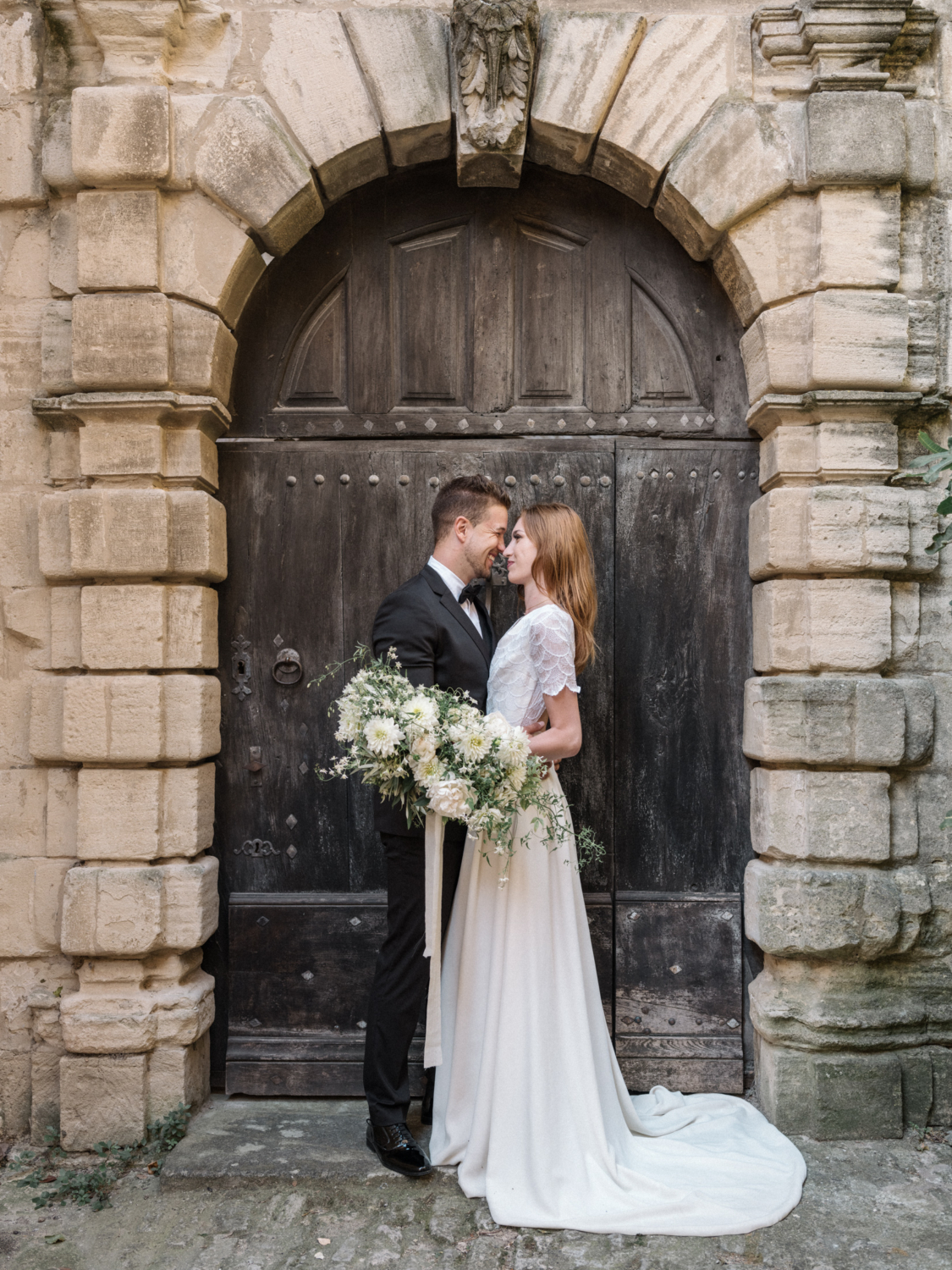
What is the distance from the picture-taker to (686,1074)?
3496 millimetres

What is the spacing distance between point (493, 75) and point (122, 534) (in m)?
2.06

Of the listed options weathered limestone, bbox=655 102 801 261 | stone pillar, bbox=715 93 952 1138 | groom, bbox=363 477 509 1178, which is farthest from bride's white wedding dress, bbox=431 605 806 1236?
weathered limestone, bbox=655 102 801 261

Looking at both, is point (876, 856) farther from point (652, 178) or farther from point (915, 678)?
point (652, 178)

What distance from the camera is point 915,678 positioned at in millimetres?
3295

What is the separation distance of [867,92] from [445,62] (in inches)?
Answer: 58.5

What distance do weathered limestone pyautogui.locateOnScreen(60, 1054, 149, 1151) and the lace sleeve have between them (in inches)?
76.7

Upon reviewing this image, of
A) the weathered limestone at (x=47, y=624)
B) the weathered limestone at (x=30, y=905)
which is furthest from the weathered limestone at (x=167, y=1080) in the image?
the weathered limestone at (x=47, y=624)

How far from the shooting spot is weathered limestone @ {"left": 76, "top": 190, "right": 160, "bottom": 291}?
328cm

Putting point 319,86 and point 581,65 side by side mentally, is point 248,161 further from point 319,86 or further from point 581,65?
point 581,65

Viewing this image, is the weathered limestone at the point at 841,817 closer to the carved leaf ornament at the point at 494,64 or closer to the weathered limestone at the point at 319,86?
the carved leaf ornament at the point at 494,64

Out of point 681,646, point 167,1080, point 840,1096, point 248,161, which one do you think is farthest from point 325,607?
point 840,1096

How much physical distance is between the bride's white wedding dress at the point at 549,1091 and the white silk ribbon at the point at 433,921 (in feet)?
0.41

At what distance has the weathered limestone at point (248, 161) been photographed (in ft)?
10.8

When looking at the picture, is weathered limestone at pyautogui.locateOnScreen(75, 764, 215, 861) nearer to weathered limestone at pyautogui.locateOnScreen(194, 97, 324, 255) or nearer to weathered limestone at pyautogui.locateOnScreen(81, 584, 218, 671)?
weathered limestone at pyautogui.locateOnScreen(81, 584, 218, 671)
